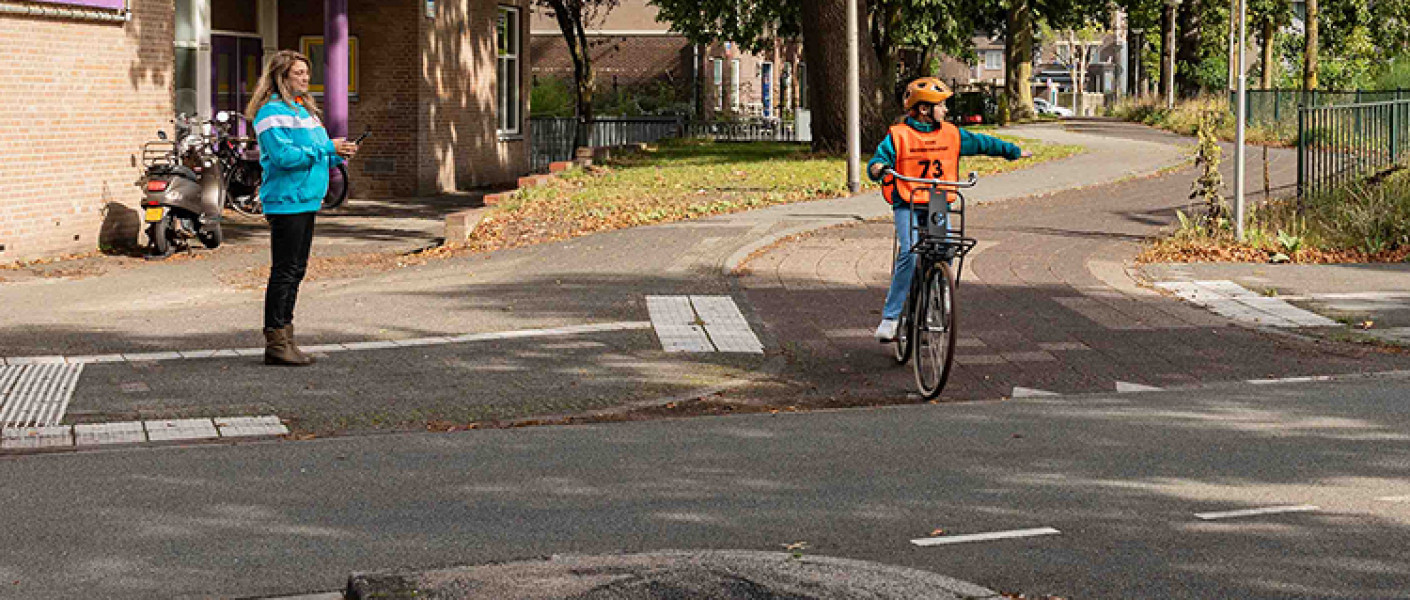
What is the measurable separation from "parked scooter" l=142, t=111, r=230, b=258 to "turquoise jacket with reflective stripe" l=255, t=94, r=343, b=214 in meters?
7.11

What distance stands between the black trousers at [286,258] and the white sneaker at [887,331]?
11.4 ft

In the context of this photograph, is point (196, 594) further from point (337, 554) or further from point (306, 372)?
point (306, 372)

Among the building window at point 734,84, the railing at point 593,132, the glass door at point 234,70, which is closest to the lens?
the glass door at point 234,70

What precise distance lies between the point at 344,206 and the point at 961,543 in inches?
788

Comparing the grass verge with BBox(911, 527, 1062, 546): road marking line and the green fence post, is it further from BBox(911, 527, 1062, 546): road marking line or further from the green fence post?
BBox(911, 527, 1062, 546): road marking line

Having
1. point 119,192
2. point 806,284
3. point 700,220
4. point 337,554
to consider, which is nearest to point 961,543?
point 337,554

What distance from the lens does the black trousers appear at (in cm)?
1058

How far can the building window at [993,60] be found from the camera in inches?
5354

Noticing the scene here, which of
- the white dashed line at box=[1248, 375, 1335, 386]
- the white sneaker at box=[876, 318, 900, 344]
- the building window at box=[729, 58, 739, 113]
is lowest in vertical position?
the white dashed line at box=[1248, 375, 1335, 386]

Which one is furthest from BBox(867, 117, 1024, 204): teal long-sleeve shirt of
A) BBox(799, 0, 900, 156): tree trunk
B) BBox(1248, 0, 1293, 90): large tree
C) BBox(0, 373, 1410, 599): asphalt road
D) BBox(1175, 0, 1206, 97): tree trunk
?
BBox(1175, 0, 1206, 97): tree trunk

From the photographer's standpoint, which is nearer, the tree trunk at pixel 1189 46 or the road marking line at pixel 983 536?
the road marking line at pixel 983 536

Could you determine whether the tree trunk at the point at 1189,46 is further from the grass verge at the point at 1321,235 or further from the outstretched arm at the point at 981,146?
the outstretched arm at the point at 981,146

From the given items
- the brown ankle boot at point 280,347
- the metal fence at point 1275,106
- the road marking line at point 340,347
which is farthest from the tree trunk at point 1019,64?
the brown ankle boot at point 280,347

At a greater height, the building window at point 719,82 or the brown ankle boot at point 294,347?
the building window at point 719,82
